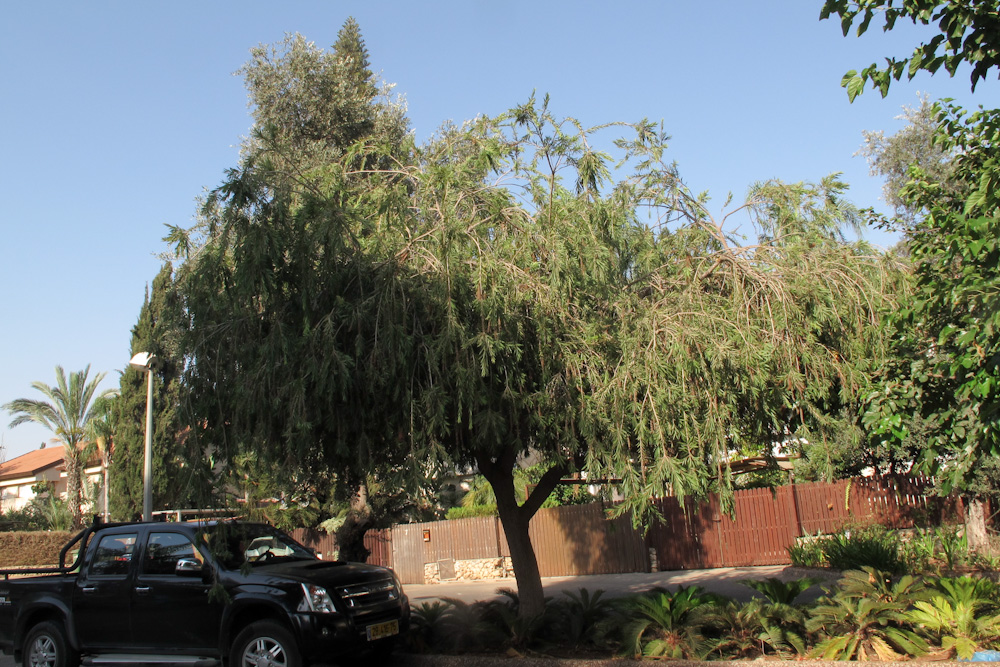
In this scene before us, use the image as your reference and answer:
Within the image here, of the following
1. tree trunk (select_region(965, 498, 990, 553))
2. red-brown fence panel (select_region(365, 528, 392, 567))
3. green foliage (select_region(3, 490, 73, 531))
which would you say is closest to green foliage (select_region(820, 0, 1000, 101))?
tree trunk (select_region(965, 498, 990, 553))

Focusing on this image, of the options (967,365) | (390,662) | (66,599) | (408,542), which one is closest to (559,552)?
(408,542)

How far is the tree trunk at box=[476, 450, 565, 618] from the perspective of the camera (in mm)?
9391

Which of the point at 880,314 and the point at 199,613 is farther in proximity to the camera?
the point at 199,613

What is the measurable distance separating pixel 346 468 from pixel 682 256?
4405 millimetres

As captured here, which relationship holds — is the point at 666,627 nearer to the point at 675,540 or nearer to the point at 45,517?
the point at 675,540

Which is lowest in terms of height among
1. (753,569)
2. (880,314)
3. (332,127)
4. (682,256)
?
(753,569)

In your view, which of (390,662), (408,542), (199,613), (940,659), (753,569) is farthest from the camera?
(408,542)

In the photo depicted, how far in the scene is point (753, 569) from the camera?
656 inches

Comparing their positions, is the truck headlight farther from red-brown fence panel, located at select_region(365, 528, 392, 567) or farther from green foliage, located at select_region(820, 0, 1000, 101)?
red-brown fence panel, located at select_region(365, 528, 392, 567)

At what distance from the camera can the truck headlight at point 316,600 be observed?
775cm

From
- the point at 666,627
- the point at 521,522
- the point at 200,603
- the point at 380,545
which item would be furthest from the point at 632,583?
the point at 380,545

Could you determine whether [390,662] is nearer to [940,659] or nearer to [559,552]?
[940,659]

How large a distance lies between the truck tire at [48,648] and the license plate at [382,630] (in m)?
3.59

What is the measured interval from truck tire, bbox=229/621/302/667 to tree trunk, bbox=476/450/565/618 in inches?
110
